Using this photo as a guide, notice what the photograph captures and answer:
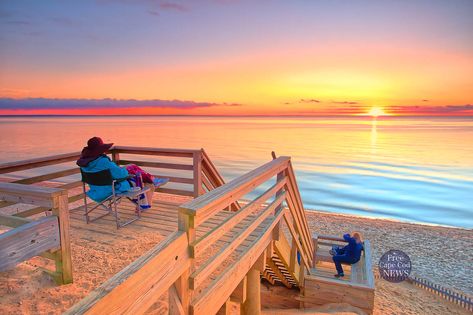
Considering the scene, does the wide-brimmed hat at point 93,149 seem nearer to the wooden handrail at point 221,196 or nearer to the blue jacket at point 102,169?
the blue jacket at point 102,169

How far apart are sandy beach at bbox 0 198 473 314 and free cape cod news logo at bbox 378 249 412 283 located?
240mm

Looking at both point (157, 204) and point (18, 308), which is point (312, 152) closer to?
point (157, 204)

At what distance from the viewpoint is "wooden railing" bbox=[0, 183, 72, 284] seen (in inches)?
76.3

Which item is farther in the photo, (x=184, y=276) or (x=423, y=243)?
(x=423, y=243)

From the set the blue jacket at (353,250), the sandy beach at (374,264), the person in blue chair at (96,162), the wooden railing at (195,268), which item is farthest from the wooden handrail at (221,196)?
the blue jacket at (353,250)

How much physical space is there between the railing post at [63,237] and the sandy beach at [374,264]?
0.12 m

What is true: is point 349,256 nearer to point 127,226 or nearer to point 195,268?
point 127,226

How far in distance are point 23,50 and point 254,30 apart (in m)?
21.2

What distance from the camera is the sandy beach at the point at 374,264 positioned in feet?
7.66

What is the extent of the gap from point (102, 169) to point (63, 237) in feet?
5.77

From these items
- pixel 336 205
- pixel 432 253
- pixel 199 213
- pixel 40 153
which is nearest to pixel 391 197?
pixel 336 205

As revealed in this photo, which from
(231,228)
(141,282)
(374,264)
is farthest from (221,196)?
(374,264)

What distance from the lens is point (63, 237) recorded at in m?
2.40

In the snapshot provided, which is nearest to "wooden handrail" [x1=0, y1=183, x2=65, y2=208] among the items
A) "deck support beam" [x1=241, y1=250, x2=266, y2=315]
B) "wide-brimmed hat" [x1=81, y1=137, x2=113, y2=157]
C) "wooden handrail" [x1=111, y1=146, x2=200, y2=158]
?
"wide-brimmed hat" [x1=81, y1=137, x2=113, y2=157]
